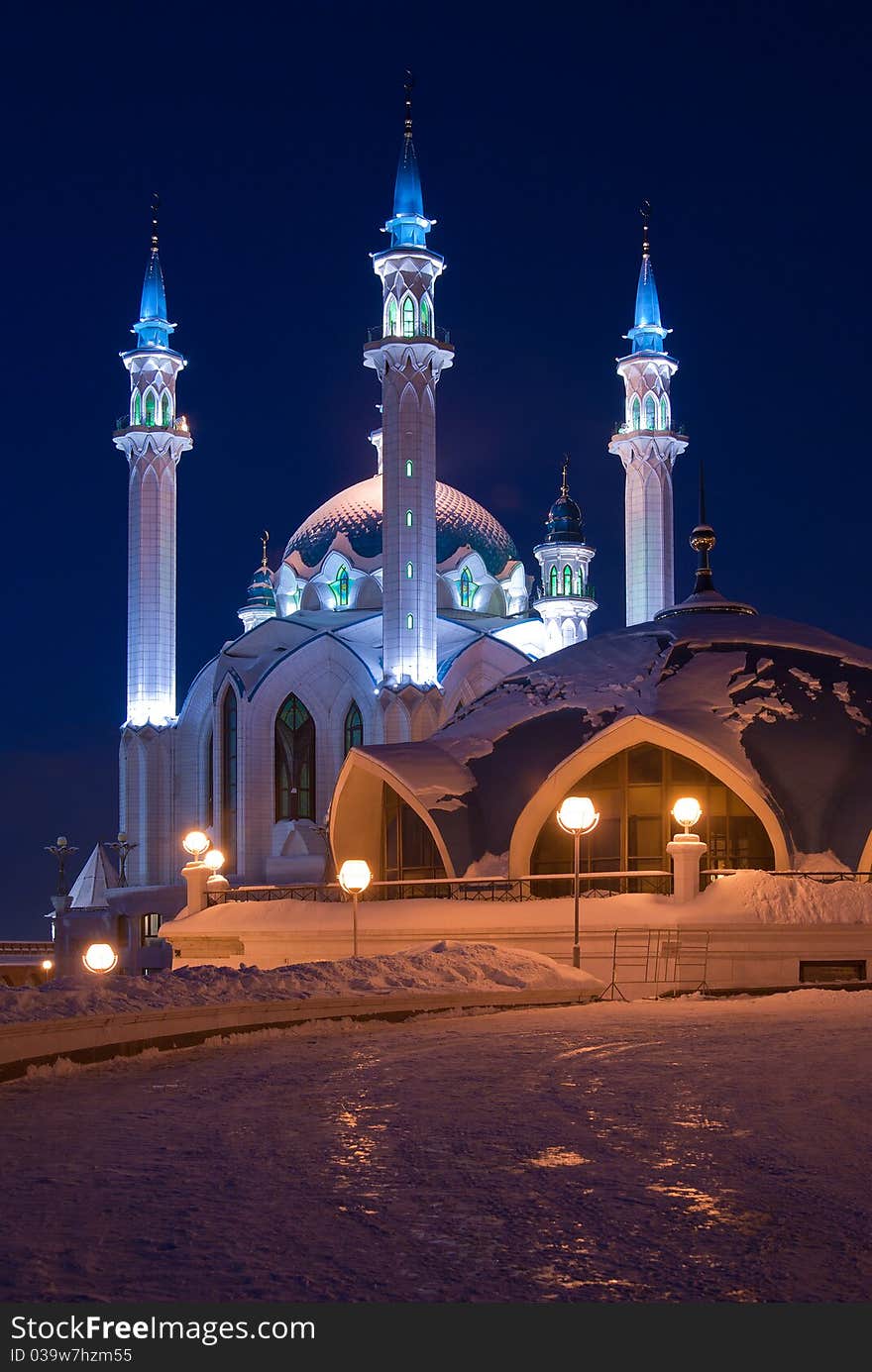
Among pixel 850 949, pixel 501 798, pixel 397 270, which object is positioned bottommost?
pixel 850 949

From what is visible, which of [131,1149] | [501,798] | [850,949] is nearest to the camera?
[131,1149]

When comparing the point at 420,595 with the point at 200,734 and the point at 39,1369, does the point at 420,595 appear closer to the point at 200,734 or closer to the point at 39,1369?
the point at 200,734

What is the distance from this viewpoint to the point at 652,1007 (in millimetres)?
17297

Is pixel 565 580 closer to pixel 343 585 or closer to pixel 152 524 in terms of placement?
pixel 343 585

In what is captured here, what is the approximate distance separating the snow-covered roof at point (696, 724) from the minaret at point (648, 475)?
25.0 m

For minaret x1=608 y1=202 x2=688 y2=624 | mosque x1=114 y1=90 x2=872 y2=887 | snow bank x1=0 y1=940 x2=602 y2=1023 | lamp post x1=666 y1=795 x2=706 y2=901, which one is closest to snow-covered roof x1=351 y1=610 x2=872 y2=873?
mosque x1=114 y1=90 x2=872 y2=887

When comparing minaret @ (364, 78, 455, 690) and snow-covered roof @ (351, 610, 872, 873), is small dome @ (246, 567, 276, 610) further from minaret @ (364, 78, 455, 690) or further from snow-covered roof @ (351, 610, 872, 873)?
snow-covered roof @ (351, 610, 872, 873)

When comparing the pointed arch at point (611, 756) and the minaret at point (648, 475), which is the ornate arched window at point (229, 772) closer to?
the minaret at point (648, 475)

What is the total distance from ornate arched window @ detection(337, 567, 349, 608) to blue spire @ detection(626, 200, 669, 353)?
15129mm

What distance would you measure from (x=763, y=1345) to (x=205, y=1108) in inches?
221

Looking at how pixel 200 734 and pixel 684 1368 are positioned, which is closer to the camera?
pixel 684 1368

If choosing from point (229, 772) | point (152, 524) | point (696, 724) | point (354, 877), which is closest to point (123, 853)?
point (229, 772)

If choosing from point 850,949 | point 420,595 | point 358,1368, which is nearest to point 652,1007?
point 850,949

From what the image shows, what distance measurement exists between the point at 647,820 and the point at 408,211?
30.8m
